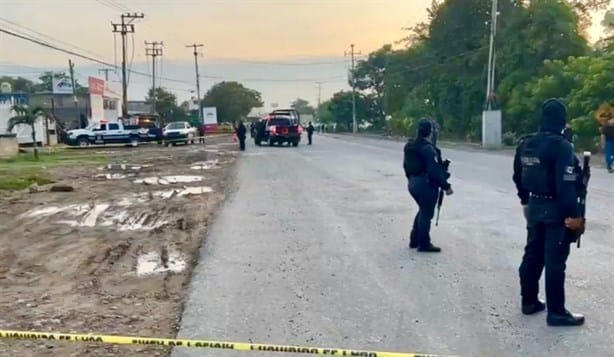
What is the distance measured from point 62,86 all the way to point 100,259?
266 ft

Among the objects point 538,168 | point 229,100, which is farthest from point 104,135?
point 229,100

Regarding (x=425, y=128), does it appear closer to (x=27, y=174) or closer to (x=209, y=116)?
(x=27, y=174)

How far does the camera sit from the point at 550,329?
592 centimetres

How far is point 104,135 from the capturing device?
54.2 m

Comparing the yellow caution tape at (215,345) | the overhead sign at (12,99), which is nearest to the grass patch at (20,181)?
the yellow caution tape at (215,345)

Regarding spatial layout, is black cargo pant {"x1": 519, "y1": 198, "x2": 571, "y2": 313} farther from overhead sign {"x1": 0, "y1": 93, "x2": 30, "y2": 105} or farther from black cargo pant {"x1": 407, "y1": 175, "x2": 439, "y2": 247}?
overhead sign {"x1": 0, "y1": 93, "x2": 30, "y2": 105}

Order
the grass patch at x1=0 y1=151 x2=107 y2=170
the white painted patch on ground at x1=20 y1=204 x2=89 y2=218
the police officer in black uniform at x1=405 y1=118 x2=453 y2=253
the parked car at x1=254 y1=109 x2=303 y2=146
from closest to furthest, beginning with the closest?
the police officer in black uniform at x1=405 y1=118 x2=453 y2=253
the white painted patch on ground at x1=20 y1=204 x2=89 y2=218
the grass patch at x1=0 y1=151 x2=107 y2=170
the parked car at x1=254 y1=109 x2=303 y2=146

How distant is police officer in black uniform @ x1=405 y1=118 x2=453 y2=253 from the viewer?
351 inches

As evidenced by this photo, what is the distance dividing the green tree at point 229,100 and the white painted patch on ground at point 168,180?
331ft

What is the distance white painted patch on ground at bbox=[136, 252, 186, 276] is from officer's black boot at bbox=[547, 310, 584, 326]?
4270 millimetres

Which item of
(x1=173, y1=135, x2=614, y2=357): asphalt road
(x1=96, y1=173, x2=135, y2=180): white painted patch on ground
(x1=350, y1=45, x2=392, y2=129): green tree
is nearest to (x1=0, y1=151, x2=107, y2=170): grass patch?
(x1=96, y1=173, x2=135, y2=180): white painted patch on ground

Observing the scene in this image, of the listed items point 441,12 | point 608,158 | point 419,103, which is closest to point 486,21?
point 441,12

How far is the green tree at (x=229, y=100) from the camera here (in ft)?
411

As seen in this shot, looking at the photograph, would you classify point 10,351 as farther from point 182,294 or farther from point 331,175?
point 331,175
